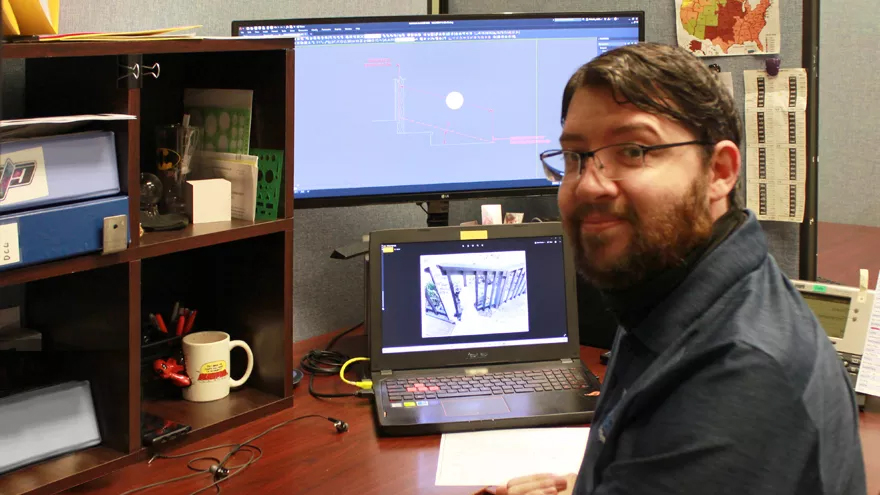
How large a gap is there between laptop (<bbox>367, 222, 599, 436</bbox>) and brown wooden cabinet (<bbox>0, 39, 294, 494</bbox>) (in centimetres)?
17

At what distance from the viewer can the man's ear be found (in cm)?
85

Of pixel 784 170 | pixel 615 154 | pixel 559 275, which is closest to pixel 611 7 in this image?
pixel 784 170

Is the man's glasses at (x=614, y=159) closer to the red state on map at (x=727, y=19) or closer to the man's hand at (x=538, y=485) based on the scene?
the man's hand at (x=538, y=485)

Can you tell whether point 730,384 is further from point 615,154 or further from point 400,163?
point 400,163

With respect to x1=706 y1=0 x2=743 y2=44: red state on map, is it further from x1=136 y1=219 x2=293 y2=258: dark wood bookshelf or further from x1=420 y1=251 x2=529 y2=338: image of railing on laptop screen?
x1=136 y1=219 x2=293 y2=258: dark wood bookshelf

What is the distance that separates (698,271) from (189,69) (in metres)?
0.88

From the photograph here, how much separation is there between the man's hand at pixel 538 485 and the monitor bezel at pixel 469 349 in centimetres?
35

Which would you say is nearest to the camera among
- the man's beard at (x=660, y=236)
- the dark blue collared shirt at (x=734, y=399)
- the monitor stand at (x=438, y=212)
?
the dark blue collared shirt at (x=734, y=399)

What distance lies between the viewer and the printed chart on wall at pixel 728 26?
1519 mm

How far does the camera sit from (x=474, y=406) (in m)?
1.29

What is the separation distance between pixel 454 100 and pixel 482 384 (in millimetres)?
493

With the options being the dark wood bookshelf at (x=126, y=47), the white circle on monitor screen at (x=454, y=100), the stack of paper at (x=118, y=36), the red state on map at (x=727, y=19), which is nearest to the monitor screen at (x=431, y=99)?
the white circle on monitor screen at (x=454, y=100)

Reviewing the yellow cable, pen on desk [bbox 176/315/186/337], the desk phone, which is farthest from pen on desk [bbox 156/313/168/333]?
the desk phone

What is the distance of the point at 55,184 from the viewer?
997 millimetres
